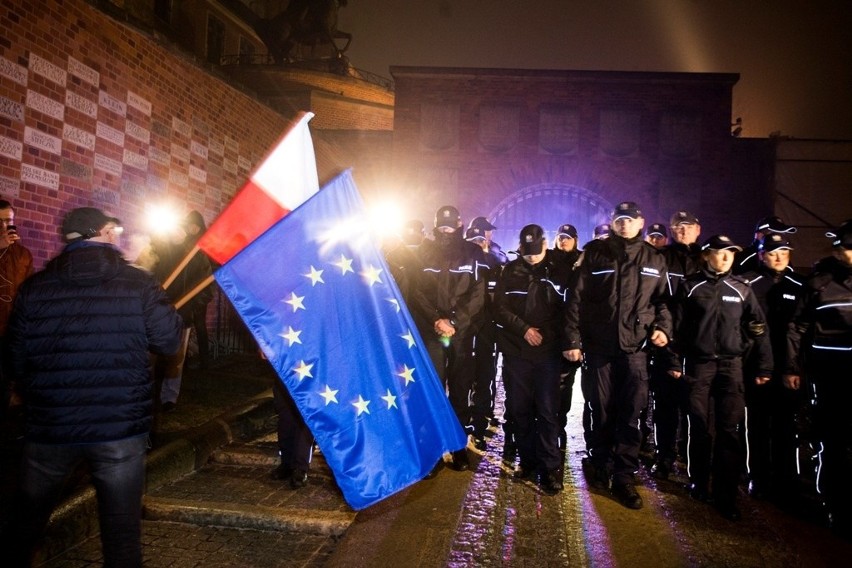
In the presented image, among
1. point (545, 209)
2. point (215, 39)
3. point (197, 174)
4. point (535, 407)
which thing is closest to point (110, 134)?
point (197, 174)

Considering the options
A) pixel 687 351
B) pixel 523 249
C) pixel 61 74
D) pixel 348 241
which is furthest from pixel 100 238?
pixel 61 74

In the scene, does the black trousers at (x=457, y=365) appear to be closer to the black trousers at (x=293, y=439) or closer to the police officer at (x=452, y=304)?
the police officer at (x=452, y=304)

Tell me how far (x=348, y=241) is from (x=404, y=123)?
18.2 meters

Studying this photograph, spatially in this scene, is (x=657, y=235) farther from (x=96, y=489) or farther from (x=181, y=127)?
(x=181, y=127)

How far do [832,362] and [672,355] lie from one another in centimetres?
118

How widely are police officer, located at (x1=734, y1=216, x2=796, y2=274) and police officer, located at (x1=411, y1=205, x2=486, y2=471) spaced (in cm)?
292

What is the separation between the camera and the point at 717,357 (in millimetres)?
4465

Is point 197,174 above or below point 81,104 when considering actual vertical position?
below

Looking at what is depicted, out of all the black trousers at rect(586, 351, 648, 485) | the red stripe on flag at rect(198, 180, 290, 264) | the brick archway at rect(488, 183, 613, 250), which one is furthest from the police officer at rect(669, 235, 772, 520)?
the brick archway at rect(488, 183, 613, 250)

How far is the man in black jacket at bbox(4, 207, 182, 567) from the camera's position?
255 centimetres

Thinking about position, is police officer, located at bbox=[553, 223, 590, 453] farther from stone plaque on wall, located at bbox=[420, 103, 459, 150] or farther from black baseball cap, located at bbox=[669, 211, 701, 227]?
stone plaque on wall, located at bbox=[420, 103, 459, 150]

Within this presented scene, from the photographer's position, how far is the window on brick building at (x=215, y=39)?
94.1ft

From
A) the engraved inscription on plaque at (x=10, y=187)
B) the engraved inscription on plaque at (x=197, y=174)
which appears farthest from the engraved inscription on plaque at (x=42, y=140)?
the engraved inscription on plaque at (x=197, y=174)

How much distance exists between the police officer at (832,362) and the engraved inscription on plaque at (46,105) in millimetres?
8178
